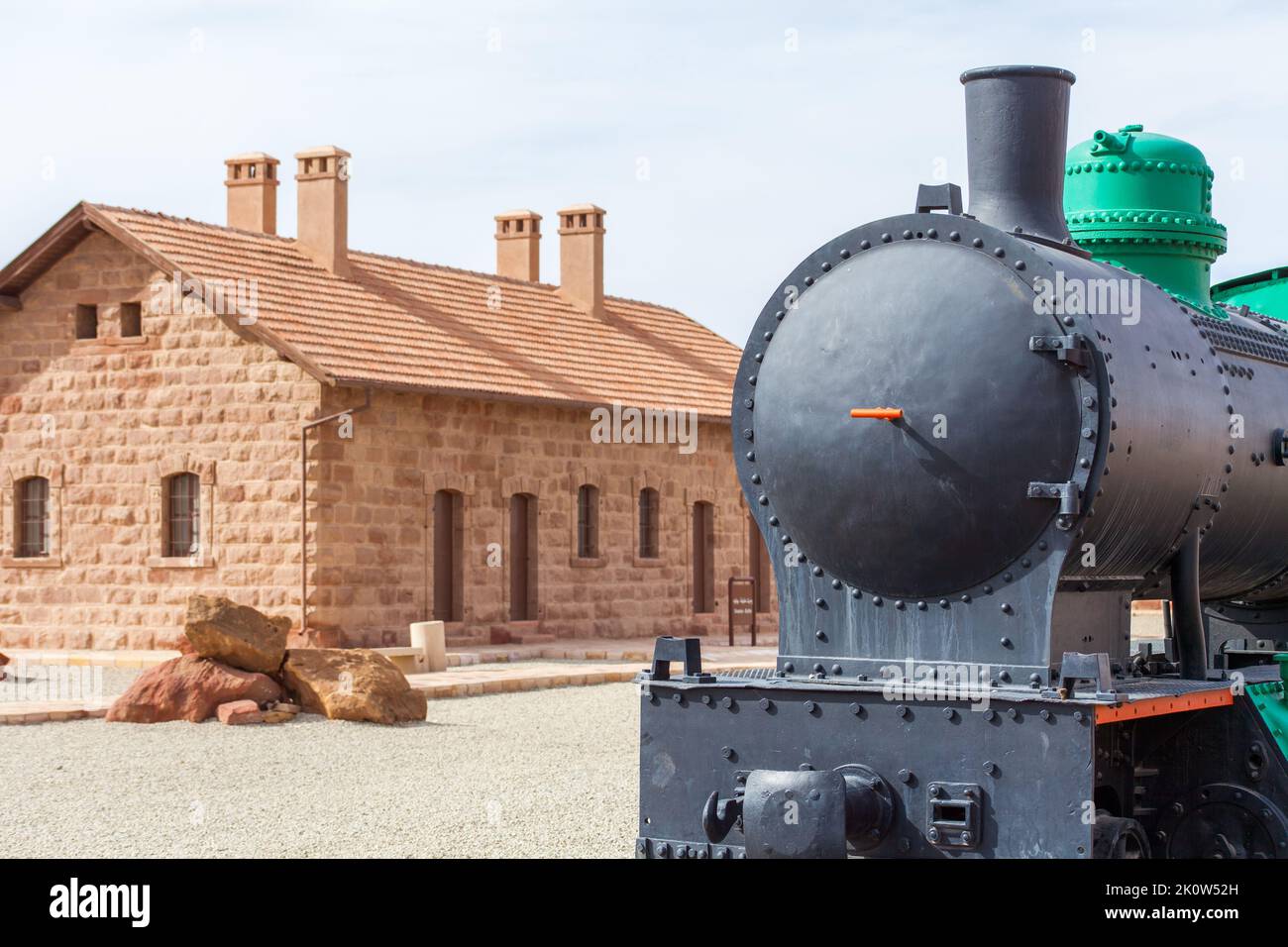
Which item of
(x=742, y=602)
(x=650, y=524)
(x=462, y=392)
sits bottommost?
(x=742, y=602)

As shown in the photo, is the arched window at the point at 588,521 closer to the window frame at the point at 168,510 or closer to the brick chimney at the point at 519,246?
the window frame at the point at 168,510

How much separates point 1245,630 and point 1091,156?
2.25 metres

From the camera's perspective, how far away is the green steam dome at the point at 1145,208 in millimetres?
7773

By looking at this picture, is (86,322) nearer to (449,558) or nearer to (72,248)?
(72,248)

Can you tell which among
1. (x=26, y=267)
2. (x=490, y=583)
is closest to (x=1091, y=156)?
(x=490, y=583)

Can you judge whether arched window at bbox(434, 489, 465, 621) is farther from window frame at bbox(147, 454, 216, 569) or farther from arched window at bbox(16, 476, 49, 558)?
arched window at bbox(16, 476, 49, 558)

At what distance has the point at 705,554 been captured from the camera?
26438 millimetres

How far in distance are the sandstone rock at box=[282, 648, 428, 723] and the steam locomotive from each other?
8291 mm

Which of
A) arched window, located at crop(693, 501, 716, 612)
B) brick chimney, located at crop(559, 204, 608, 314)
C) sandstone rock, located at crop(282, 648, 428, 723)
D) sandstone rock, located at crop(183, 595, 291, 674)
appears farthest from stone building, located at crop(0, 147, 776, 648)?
sandstone rock, located at crop(183, 595, 291, 674)

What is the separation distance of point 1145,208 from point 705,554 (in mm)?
18793

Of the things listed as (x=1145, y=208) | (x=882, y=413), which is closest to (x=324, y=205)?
(x=1145, y=208)

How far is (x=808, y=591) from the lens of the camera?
20.1 feet

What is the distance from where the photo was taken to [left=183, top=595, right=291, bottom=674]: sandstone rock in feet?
46.3

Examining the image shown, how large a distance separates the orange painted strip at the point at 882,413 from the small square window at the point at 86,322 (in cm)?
1782
